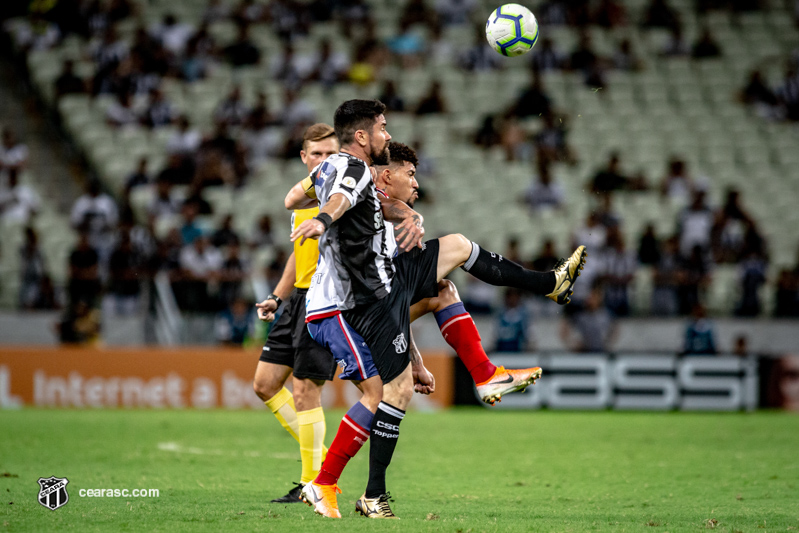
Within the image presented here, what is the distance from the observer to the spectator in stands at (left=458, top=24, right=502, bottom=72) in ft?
68.8

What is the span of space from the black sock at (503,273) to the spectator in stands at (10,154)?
1434cm

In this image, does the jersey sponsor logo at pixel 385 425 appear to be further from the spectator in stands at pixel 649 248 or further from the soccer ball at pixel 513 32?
the spectator in stands at pixel 649 248

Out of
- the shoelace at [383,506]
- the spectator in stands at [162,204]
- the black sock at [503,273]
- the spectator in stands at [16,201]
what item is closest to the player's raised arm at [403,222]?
the black sock at [503,273]

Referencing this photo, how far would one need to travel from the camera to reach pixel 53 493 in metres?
6.11

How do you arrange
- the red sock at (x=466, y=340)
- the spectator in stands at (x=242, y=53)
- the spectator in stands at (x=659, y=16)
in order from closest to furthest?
the red sock at (x=466, y=340)
the spectator in stands at (x=242, y=53)
the spectator in stands at (x=659, y=16)

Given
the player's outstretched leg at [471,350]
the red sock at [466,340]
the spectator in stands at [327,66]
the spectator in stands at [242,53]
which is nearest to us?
the player's outstretched leg at [471,350]

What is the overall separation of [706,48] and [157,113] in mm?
12157

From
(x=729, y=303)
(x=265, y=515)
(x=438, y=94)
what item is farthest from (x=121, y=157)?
(x=265, y=515)

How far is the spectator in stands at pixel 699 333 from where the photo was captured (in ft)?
49.0

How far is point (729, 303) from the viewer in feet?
Answer: 51.9

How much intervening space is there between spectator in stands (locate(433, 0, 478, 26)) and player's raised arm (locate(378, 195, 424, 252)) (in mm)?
16303

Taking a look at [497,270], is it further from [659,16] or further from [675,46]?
[659,16]

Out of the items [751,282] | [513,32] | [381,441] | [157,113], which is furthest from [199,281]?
[381,441]

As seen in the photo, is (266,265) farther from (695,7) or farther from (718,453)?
(695,7)
